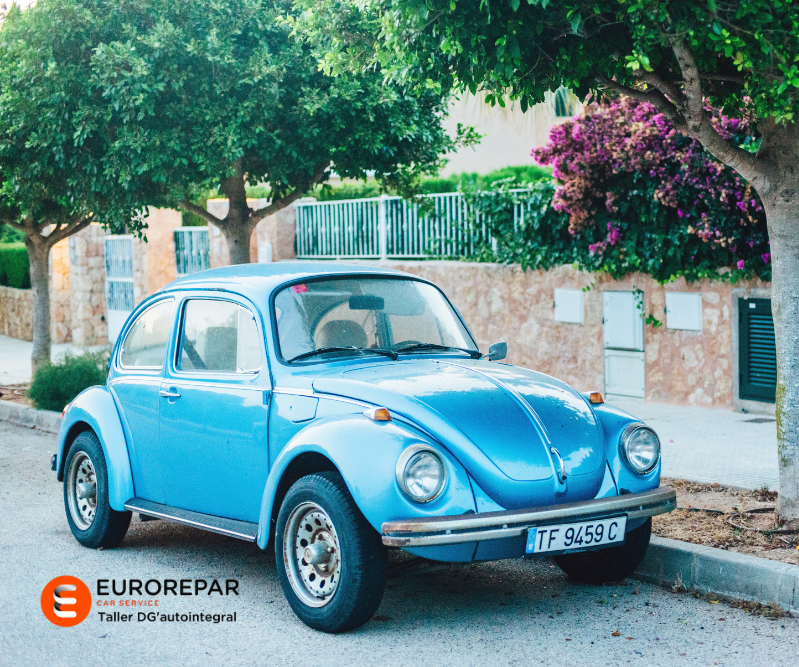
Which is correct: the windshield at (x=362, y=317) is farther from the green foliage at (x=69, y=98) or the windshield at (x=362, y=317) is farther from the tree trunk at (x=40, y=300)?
the tree trunk at (x=40, y=300)

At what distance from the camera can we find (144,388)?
240 inches

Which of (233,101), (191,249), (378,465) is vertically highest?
(233,101)

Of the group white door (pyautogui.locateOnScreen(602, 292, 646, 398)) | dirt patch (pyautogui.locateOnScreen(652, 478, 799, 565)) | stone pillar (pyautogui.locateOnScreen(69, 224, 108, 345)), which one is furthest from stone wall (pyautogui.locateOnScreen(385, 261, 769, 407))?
stone pillar (pyautogui.locateOnScreen(69, 224, 108, 345))

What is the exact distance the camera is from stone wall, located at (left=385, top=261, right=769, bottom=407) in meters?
10.9

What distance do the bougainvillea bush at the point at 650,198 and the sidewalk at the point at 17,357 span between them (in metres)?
6.85

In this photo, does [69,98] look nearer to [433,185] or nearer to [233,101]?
→ [233,101]

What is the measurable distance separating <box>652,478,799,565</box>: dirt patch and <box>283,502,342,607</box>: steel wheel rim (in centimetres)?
215

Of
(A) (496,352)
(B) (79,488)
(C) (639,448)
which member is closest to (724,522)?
(C) (639,448)

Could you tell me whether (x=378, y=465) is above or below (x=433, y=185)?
below

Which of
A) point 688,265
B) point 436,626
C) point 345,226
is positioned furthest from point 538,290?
point 436,626

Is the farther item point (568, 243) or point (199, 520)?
point (568, 243)

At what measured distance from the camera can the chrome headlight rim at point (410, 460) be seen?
14.4 feet

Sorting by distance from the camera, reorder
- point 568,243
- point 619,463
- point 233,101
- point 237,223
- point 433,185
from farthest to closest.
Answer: point 433,185, point 568,243, point 237,223, point 233,101, point 619,463

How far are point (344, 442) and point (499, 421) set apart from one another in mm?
722
